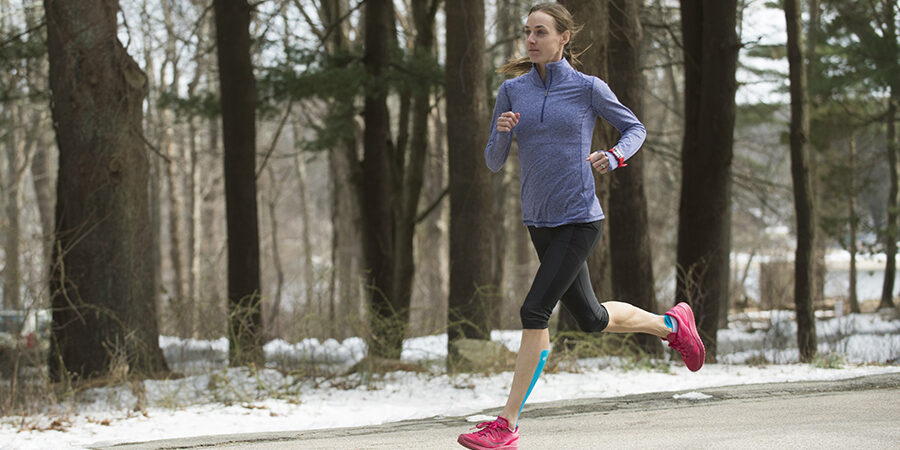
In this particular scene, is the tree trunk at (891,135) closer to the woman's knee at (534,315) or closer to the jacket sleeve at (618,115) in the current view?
the jacket sleeve at (618,115)

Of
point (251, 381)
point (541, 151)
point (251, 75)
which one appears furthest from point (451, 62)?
point (541, 151)

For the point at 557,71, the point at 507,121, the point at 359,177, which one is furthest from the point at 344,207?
the point at 507,121

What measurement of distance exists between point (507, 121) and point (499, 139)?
0.84ft

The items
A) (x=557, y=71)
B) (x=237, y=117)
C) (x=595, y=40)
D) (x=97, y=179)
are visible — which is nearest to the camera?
(x=557, y=71)

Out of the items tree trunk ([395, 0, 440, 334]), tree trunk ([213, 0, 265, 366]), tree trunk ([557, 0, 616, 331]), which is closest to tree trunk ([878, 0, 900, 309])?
tree trunk ([395, 0, 440, 334])

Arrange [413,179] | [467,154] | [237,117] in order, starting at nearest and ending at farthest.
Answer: [467,154], [237,117], [413,179]

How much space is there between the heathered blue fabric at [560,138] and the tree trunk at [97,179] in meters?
5.35

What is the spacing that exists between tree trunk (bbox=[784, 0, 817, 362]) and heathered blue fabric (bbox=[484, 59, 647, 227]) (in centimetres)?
721

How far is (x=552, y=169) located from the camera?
4.36 metres

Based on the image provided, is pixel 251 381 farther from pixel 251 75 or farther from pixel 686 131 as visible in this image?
pixel 686 131

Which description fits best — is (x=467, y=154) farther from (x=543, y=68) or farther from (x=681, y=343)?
(x=543, y=68)

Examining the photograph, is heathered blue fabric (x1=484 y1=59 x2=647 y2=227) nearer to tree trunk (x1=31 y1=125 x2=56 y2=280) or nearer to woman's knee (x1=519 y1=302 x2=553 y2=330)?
woman's knee (x1=519 y1=302 x2=553 y2=330)

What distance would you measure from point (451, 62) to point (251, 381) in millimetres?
4263

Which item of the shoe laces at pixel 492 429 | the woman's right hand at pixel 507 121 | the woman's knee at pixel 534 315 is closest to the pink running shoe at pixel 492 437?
the shoe laces at pixel 492 429
